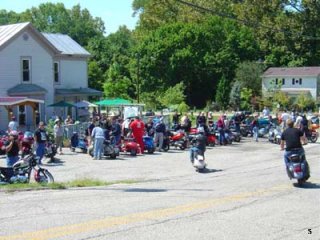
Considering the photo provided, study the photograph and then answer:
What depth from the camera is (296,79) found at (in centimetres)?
8019

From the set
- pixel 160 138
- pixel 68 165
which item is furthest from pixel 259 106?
pixel 68 165

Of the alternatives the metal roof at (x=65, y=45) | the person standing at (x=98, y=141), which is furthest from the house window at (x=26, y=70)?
the person standing at (x=98, y=141)

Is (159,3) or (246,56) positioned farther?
(159,3)

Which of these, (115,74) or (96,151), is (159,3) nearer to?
(115,74)

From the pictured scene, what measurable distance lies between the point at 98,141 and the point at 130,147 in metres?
2.19

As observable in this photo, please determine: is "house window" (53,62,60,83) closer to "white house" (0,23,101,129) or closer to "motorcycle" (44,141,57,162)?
"white house" (0,23,101,129)

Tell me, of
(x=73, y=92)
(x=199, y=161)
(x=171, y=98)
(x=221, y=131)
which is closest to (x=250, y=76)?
(x=171, y=98)

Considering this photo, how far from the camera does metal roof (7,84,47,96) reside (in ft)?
127

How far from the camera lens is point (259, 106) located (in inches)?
2913

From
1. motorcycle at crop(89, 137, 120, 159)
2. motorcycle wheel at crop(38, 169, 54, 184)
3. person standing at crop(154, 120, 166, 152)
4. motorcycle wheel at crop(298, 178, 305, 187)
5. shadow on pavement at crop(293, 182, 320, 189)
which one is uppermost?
person standing at crop(154, 120, 166, 152)

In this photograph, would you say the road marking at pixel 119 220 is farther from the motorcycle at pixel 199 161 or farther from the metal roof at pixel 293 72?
the metal roof at pixel 293 72

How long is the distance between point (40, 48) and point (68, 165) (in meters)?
20.1

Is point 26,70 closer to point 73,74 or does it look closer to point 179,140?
point 73,74

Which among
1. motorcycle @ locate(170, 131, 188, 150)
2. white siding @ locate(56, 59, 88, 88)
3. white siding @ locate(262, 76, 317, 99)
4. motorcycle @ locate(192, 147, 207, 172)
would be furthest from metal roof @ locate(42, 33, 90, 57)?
white siding @ locate(262, 76, 317, 99)
